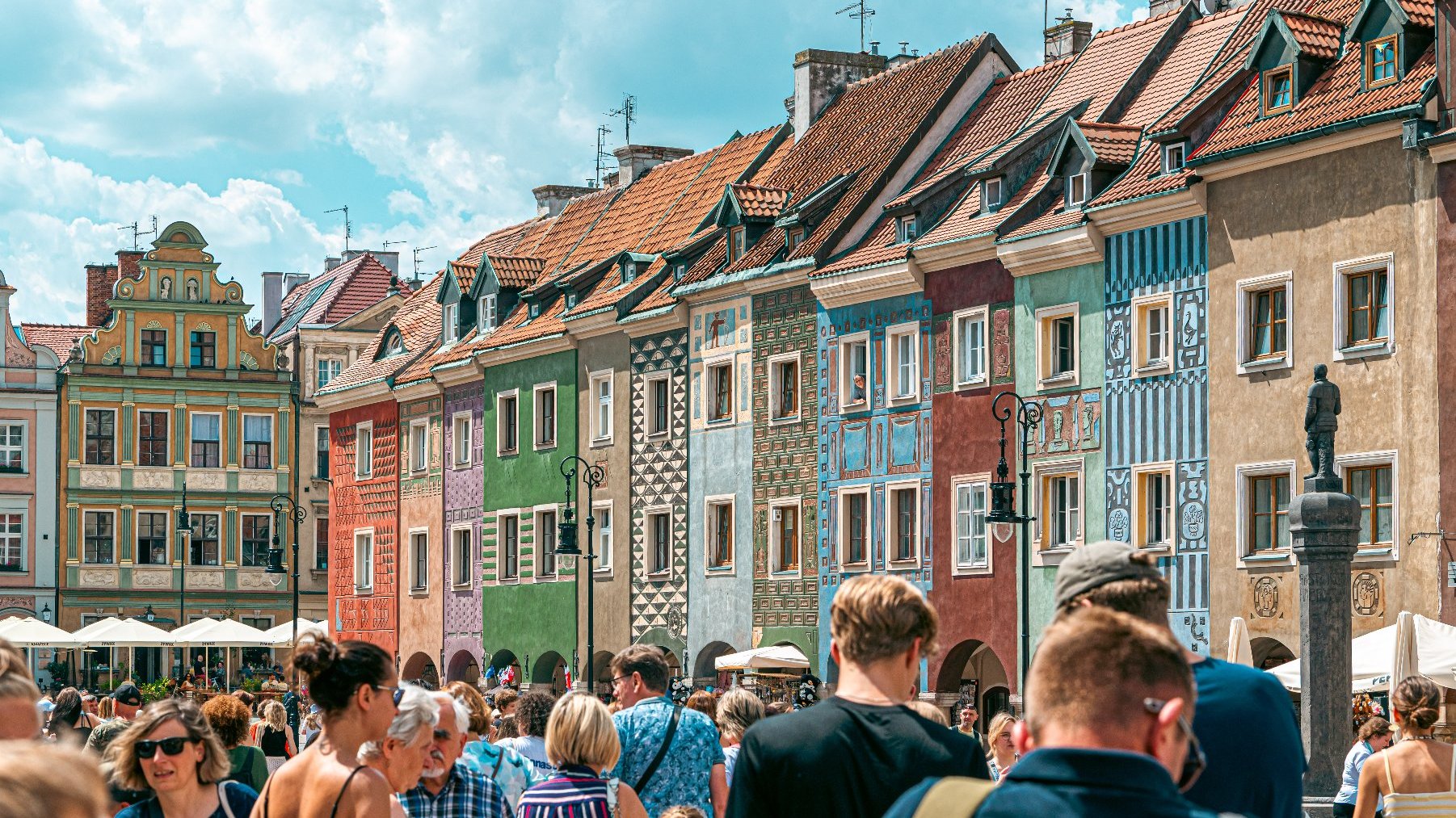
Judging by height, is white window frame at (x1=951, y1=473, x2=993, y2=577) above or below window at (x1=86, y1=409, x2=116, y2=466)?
below

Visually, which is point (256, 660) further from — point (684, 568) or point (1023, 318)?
point (1023, 318)

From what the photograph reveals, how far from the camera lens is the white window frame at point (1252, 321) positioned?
93.9 ft

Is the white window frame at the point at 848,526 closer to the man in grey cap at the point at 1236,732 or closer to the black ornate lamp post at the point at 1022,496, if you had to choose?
the black ornate lamp post at the point at 1022,496

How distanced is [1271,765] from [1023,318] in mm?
28054

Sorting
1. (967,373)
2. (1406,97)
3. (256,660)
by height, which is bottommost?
(256,660)

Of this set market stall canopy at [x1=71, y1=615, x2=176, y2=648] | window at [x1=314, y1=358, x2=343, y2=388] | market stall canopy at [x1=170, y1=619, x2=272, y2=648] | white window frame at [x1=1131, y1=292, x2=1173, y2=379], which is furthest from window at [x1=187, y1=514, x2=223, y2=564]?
white window frame at [x1=1131, y1=292, x2=1173, y2=379]

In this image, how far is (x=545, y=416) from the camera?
45.8 m

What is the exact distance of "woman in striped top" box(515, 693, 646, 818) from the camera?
851 centimetres

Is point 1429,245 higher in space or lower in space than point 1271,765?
higher

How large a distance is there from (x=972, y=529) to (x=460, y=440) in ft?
58.7

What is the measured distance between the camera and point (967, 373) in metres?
34.2

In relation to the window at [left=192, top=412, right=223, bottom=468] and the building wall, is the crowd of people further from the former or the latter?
the window at [left=192, top=412, right=223, bottom=468]

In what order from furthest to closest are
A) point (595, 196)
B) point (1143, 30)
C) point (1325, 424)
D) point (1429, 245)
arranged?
point (595, 196) < point (1143, 30) < point (1429, 245) < point (1325, 424)

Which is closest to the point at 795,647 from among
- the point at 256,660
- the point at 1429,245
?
the point at 1429,245
